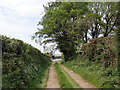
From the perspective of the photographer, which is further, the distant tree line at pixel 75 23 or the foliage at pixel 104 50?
the distant tree line at pixel 75 23

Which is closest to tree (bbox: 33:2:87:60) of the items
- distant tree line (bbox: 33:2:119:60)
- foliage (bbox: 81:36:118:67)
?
distant tree line (bbox: 33:2:119:60)

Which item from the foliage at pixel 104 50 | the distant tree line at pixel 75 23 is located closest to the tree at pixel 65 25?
the distant tree line at pixel 75 23

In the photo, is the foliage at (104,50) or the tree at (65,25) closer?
the foliage at (104,50)

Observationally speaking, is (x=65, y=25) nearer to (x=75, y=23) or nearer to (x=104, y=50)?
(x=75, y=23)

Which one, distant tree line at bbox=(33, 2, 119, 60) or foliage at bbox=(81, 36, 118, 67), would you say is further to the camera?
distant tree line at bbox=(33, 2, 119, 60)

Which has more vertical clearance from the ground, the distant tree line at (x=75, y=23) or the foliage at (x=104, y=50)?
the distant tree line at (x=75, y=23)

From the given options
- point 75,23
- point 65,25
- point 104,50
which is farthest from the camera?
point 65,25

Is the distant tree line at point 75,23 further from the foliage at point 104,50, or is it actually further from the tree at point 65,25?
the foliage at point 104,50

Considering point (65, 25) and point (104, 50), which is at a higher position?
point (65, 25)

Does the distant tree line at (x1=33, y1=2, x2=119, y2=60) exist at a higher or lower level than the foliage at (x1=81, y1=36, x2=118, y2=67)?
higher

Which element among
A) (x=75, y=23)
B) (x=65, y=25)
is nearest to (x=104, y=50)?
(x=75, y=23)

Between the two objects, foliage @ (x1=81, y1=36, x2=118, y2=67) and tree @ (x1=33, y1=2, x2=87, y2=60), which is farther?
tree @ (x1=33, y1=2, x2=87, y2=60)

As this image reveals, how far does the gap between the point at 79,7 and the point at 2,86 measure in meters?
24.0

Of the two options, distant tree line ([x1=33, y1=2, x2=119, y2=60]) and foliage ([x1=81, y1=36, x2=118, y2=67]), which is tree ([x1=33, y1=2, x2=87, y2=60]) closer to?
distant tree line ([x1=33, y1=2, x2=119, y2=60])
